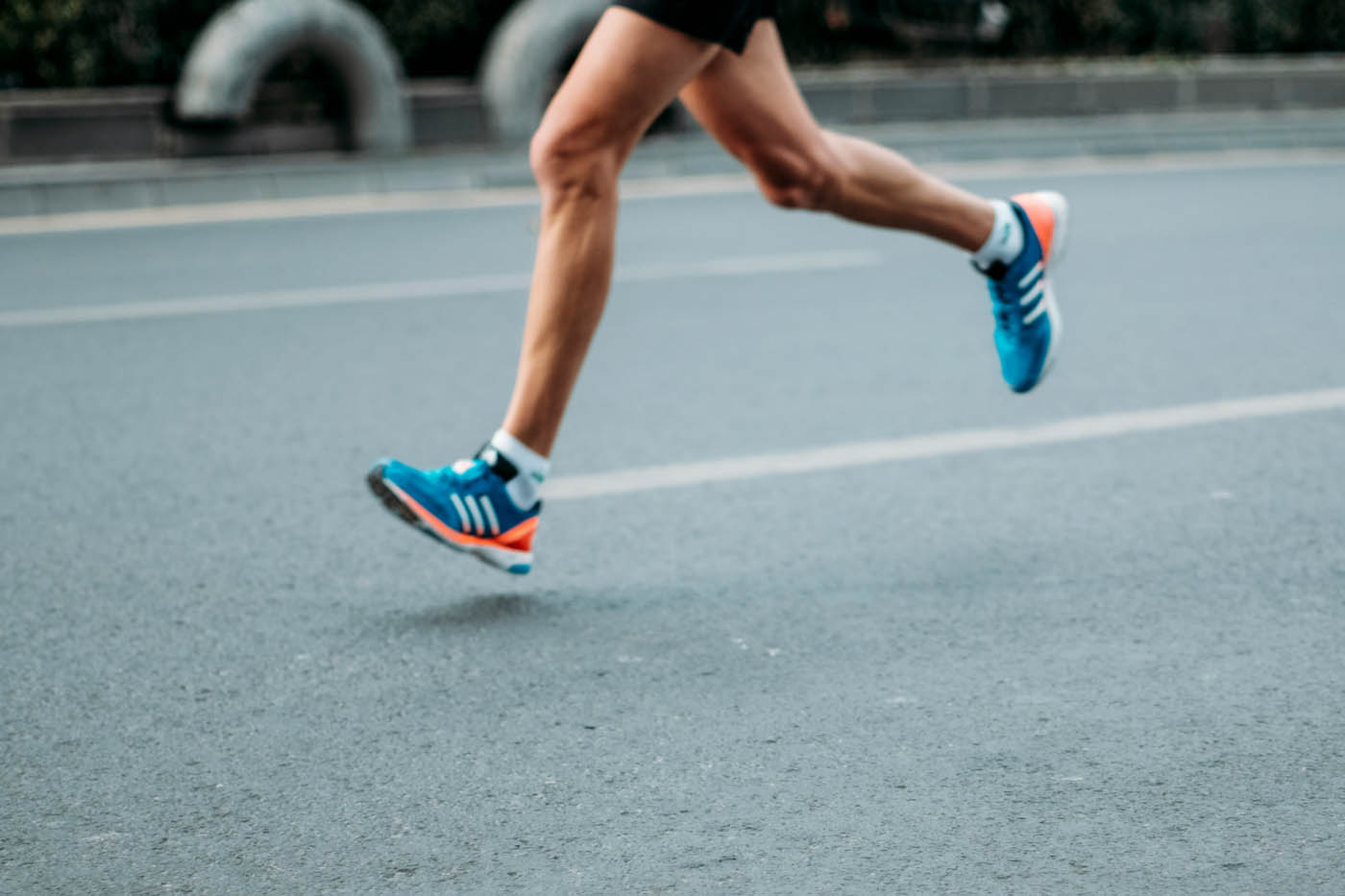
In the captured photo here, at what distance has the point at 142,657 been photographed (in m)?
2.80

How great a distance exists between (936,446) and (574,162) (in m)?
1.46

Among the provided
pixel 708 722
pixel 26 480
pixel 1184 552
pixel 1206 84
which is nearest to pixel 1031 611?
pixel 1184 552

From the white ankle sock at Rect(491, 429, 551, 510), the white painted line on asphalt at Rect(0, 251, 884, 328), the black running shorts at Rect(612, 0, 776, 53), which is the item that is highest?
the black running shorts at Rect(612, 0, 776, 53)

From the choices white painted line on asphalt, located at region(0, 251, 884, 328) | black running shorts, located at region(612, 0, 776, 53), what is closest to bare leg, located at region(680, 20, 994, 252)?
black running shorts, located at region(612, 0, 776, 53)

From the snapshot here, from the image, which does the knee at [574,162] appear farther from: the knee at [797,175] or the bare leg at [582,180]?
the knee at [797,175]

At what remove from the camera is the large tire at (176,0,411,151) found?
1154 centimetres

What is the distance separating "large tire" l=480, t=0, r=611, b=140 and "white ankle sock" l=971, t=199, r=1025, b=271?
30.5ft

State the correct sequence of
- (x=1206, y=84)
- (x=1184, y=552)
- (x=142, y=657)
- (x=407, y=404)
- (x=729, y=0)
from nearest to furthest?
1. (x=142, y=657)
2. (x=729, y=0)
3. (x=1184, y=552)
4. (x=407, y=404)
5. (x=1206, y=84)

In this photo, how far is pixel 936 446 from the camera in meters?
4.20

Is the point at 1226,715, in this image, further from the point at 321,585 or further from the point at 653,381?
the point at 653,381

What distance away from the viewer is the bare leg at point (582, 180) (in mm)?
2994

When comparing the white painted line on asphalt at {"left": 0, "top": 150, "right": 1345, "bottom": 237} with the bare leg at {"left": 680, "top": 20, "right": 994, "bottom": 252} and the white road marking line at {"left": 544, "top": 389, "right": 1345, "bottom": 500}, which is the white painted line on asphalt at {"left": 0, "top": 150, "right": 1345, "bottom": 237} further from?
the bare leg at {"left": 680, "top": 20, "right": 994, "bottom": 252}

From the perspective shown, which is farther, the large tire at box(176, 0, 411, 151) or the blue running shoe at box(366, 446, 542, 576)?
the large tire at box(176, 0, 411, 151)

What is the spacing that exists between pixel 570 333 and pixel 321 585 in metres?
0.62
